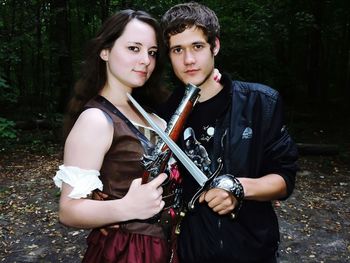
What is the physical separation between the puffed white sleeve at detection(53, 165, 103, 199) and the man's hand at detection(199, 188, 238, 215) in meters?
0.52

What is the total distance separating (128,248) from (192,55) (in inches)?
42.5

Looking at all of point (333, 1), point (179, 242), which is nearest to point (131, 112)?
point (179, 242)

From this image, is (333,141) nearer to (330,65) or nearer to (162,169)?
(162,169)

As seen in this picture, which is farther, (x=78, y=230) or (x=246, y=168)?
(x=78, y=230)

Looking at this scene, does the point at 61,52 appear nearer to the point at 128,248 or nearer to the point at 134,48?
the point at 134,48

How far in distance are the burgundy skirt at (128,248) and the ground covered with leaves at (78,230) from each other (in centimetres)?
322

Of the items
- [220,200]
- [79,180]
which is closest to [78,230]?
[79,180]

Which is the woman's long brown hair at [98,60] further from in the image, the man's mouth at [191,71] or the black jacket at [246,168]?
the black jacket at [246,168]

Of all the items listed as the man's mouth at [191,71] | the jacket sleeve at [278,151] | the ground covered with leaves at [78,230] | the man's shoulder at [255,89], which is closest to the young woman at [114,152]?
the man's mouth at [191,71]

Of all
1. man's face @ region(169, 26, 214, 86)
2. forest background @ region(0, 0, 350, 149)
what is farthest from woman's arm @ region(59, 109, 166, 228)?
forest background @ region(0, 0, 350, 149)

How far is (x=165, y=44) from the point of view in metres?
2.20

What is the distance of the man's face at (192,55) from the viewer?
2.11 meters

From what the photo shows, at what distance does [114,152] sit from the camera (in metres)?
1.96

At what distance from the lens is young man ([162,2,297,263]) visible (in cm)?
202
